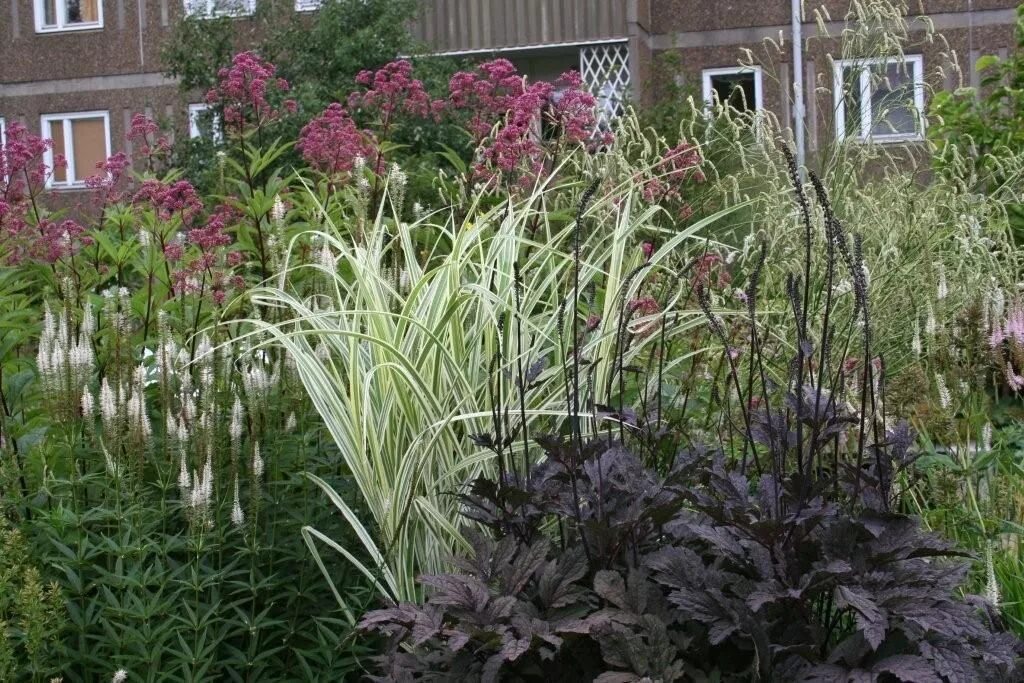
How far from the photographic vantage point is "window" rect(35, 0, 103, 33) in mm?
18109

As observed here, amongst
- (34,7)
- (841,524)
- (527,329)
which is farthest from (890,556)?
(34,7)

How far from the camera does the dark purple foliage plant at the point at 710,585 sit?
1.70m

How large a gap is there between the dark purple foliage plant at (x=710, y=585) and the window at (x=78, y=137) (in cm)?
1752

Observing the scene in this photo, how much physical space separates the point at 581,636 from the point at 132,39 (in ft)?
57.6

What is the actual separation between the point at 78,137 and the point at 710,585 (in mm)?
18213

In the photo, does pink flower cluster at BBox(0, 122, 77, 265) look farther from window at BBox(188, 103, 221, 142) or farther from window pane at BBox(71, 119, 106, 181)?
window pane at BBox(71, 119, 106, 181)

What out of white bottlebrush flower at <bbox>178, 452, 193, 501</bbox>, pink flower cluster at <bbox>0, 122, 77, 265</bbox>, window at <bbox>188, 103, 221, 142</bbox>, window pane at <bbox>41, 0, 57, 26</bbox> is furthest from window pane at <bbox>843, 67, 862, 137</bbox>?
window pane at <bbox>41, 0, 57, 26</bbox>

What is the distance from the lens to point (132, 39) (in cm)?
1775

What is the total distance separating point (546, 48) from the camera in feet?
48.5

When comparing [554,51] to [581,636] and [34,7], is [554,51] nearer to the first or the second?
[34,7]

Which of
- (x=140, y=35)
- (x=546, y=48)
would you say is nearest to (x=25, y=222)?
(x=546, y=48)

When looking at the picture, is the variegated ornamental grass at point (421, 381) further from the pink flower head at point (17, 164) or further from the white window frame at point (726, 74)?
the white window frame at point (726, 74)

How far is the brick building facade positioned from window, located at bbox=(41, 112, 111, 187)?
21 mm

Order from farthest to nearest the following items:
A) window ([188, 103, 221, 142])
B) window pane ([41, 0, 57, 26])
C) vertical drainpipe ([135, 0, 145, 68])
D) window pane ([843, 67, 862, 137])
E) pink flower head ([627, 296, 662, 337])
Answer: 1. window pane ([41, 0, 57, 26])
2. vertical drainpipe ([135, 0, 145, 68])
3. window ([188, 103, 221, 142])
4. window pane ([843, 67, 862, 137])
5. pink flower head ([627, 296, 662, 337])
